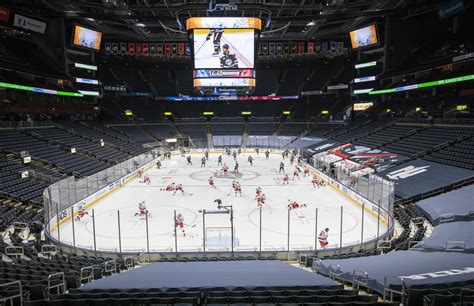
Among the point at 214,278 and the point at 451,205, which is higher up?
the point at 214,278

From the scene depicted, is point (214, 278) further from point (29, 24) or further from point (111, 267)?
point (29, 24)

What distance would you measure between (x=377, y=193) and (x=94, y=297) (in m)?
15.5

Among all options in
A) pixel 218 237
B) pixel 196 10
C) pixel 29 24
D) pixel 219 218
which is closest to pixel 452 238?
pixel 218 237

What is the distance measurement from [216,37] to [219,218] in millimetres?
18352

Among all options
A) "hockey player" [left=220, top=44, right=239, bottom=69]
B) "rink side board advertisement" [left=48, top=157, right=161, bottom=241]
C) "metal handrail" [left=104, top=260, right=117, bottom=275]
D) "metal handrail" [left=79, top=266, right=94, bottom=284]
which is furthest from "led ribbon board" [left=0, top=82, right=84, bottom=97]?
"metal handrail" [left=79, top=266, right=94, bottom=284]

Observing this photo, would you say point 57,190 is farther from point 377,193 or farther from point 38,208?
point 377,193

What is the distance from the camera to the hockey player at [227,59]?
2902 centimetres

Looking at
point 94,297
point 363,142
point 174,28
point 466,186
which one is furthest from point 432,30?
point 94,297

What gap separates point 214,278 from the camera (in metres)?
8.05

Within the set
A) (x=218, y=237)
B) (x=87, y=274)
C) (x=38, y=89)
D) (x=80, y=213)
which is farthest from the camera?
(x=38, y=89)

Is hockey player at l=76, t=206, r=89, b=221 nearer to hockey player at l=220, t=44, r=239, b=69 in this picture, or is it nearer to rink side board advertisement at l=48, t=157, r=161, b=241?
rink side board advertisement at l=48, t=157, r=161, b=241

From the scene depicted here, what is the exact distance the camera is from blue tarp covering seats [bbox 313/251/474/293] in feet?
22.5

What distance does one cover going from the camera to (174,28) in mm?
45250

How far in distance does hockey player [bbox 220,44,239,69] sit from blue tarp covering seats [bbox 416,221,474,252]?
70.8 feet
